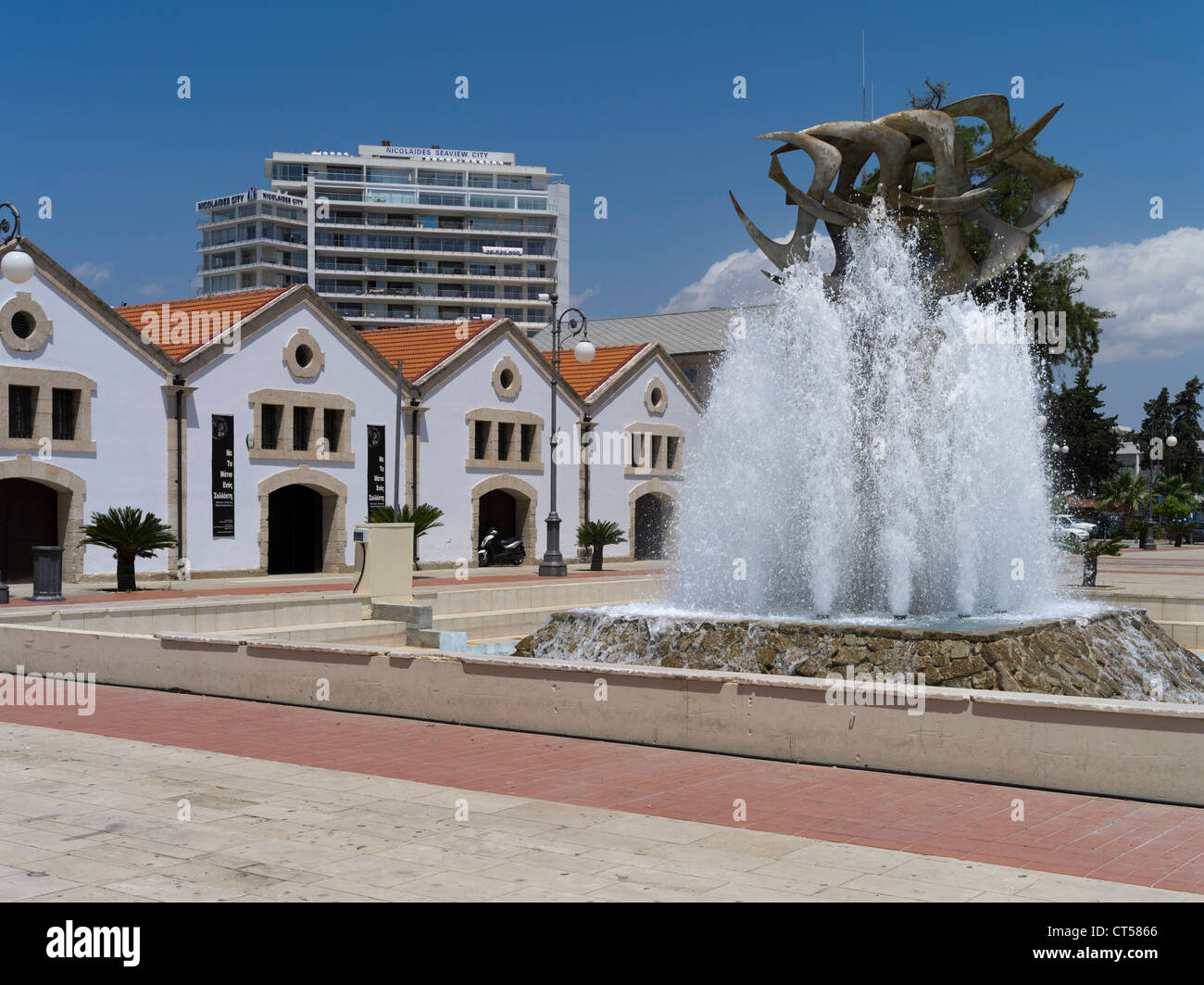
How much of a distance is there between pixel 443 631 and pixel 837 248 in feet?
27.0

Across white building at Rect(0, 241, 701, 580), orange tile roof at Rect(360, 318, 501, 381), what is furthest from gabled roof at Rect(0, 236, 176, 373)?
orange tile roof at Rect(360, 318, 501, 381)

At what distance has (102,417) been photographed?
28.8 metres

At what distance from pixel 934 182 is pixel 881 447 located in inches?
161

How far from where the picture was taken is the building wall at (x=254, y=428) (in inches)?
1199

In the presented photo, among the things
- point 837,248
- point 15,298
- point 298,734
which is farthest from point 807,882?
point 15,298

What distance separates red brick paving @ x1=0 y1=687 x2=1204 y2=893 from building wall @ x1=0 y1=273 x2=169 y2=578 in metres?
17.2

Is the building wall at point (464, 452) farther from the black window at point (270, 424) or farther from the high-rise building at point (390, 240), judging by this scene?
the high-rise building at point (390, 240)

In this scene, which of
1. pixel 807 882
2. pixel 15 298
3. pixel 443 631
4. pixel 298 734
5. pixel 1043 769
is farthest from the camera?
pixel 15 298

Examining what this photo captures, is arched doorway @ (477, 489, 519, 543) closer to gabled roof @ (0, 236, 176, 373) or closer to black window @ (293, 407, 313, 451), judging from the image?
black window @ (293, 407, 313, 451)

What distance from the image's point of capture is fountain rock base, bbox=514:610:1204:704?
12500 millimetres

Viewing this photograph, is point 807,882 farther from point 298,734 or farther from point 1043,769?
point 298,734

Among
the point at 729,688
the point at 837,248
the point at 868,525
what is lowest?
the point at 729,688

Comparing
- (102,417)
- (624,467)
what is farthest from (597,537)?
(102,417)
